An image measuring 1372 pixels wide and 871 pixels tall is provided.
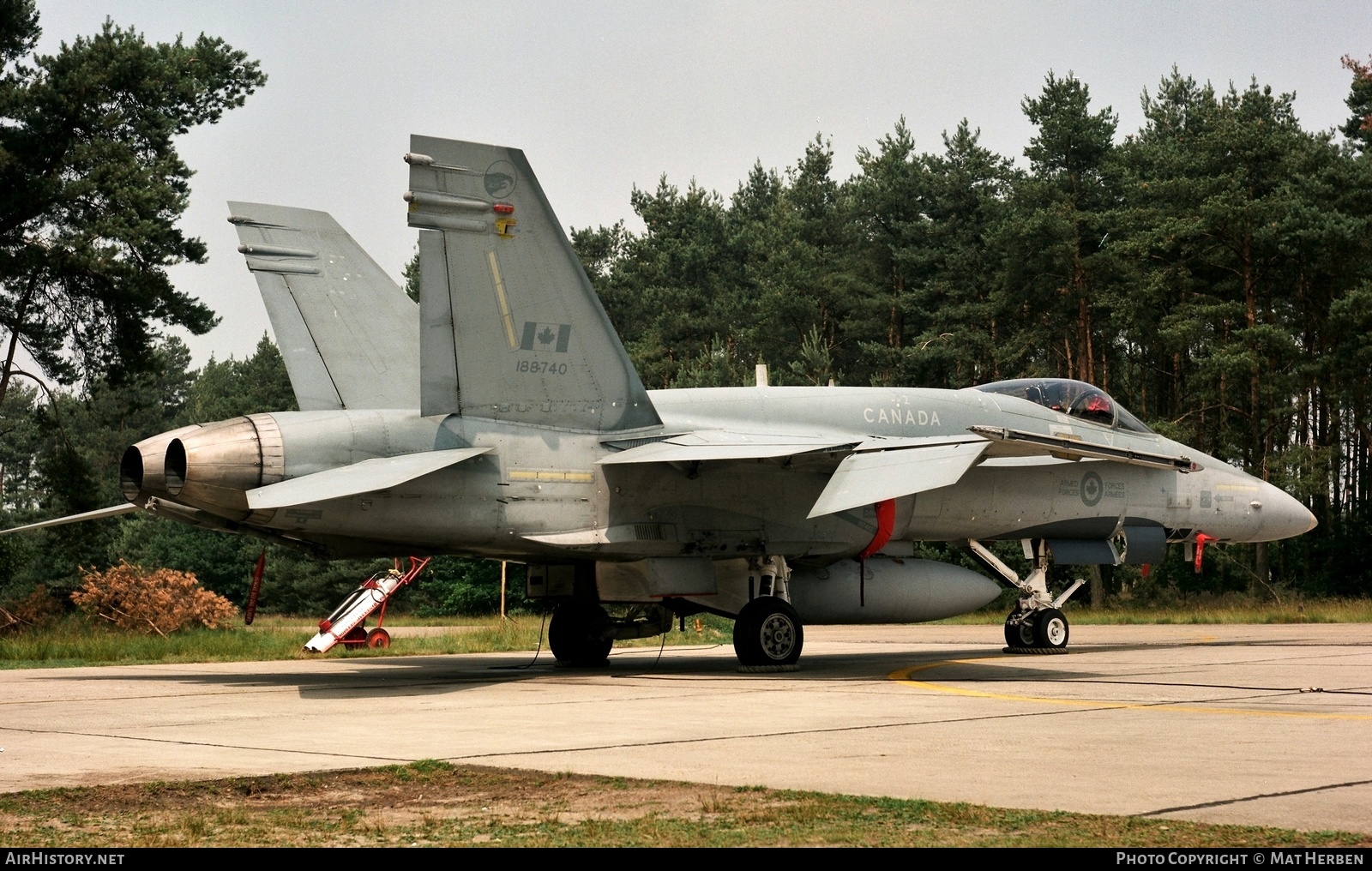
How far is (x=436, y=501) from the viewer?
1280 cm

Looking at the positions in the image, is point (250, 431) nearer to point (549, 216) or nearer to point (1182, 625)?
point (549, 216)

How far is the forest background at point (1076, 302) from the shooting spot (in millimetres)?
39594

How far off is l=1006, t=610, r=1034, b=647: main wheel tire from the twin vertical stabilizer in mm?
7239

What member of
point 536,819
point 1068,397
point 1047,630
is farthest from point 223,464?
point 1047,630

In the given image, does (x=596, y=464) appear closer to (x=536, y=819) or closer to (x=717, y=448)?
(x=717, y=448)

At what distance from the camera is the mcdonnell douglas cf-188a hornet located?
1252 centimetres

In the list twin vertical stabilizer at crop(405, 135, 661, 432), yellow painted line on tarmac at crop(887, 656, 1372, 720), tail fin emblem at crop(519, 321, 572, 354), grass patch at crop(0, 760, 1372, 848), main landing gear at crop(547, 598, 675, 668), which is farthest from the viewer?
main landing gear at crop(547, 598, 675, 668)

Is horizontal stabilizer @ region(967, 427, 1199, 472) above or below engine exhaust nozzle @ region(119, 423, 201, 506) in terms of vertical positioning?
above

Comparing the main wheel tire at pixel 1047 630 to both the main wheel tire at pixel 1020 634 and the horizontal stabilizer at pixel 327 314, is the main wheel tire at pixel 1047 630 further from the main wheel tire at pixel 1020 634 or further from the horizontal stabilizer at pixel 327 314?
the horizontal stabilizer at pixel 327 314

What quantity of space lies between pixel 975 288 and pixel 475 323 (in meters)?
39.4

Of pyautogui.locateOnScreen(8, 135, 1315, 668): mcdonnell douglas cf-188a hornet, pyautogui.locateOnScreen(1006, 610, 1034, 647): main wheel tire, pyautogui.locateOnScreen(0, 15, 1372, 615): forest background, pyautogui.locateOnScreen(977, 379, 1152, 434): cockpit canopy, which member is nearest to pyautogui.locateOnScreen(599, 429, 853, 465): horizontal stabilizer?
pyautogui.locateOnScreen(8, 135, 1315, 668): mcdonnell douglas cf-188a hornet

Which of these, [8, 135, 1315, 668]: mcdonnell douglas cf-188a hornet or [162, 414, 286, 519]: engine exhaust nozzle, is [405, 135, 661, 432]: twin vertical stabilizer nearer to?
[8, 135, 1315, 668]: mcdonnell douglas cf-188a hornet

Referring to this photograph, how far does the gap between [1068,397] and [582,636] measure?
6884 mm

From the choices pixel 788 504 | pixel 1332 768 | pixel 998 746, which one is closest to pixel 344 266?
pixel 788 504
